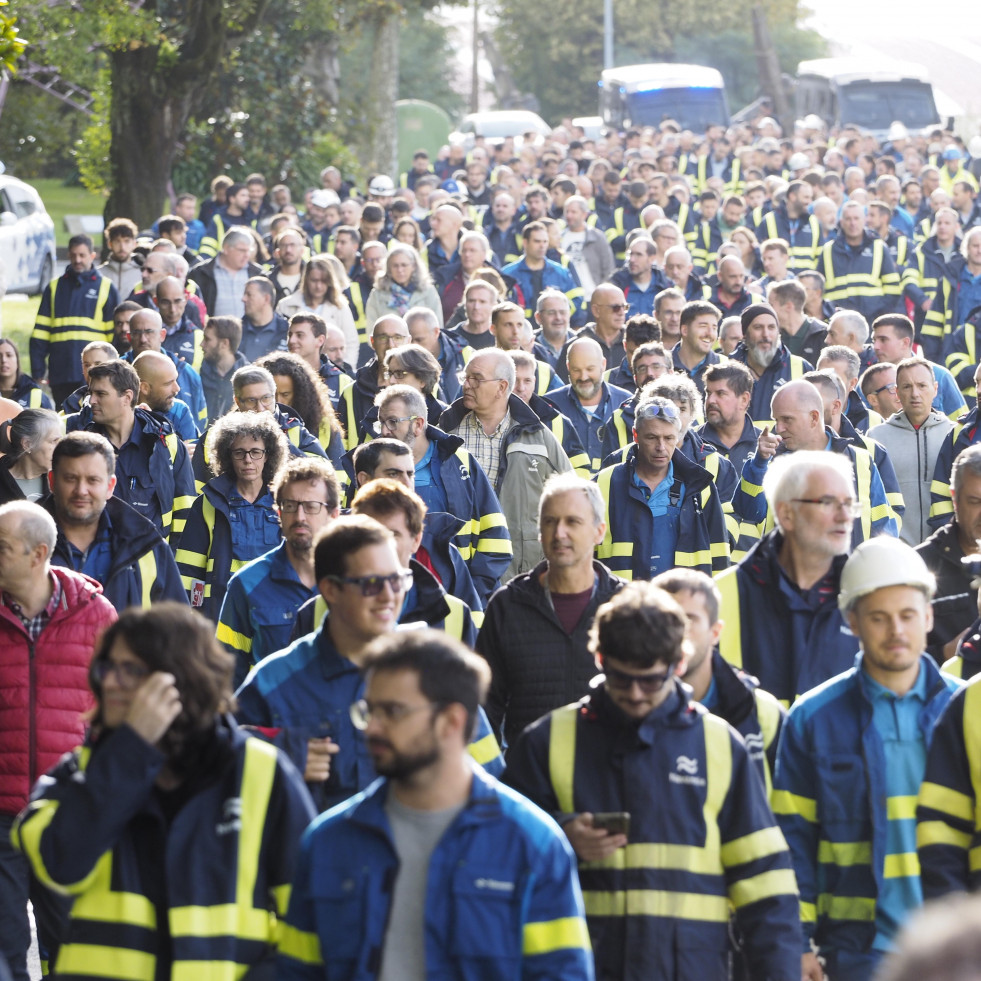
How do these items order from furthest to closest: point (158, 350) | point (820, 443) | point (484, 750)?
point (158, 350)
point (820, 443)
point (484, 750)

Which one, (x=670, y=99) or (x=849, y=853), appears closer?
(x=849, y=853)

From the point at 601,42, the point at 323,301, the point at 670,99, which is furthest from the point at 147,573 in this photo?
the point at 601,42

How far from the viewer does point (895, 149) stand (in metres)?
34.6

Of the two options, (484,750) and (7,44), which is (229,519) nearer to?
(7,44)

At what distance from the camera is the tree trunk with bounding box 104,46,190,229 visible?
2241cm

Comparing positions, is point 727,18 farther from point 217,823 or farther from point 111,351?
point 217,823

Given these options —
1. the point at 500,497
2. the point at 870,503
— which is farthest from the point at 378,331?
the point at 870,503

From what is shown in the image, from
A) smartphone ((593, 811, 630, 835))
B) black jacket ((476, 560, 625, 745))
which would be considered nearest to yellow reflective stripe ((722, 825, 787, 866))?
smartphone ((593, 811, 630, 835))

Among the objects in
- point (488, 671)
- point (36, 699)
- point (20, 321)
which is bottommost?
point (488, 671)

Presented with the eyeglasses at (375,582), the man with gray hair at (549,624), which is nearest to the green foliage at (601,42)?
the man with gray hair at (549,624)

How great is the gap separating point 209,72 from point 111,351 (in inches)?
489

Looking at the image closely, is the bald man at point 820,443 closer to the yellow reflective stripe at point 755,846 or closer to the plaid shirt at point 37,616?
the plaid shirt at point 37,616

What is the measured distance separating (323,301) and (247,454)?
268 inches

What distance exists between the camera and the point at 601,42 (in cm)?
5925
